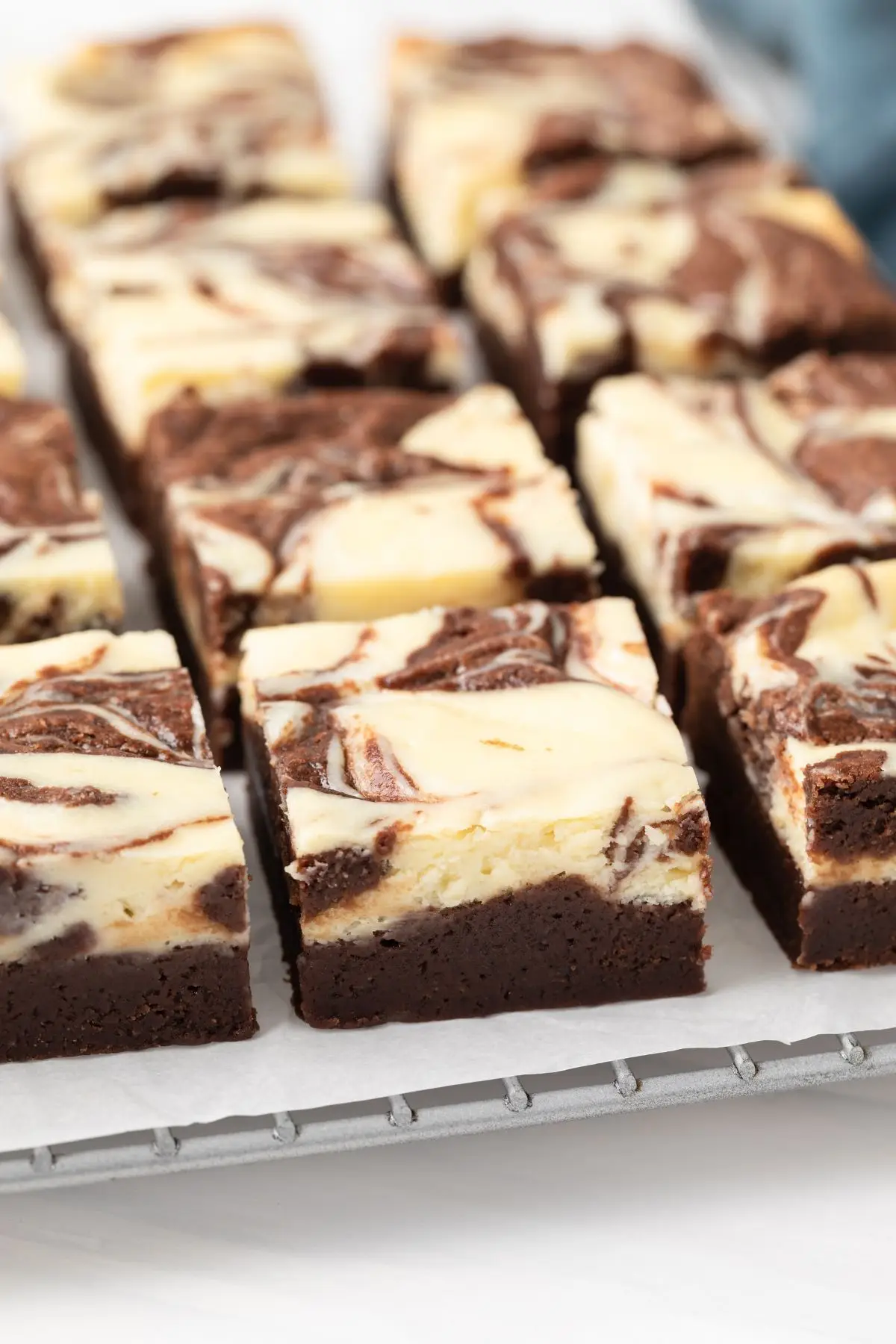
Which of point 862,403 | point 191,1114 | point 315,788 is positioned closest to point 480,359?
point 862,403

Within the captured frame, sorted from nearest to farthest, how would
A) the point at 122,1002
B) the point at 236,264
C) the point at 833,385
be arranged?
1. the point at 122,1002
2. the point at 833,385
3. the point at 236,264

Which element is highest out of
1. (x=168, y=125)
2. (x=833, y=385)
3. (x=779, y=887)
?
(x=168, y=125)

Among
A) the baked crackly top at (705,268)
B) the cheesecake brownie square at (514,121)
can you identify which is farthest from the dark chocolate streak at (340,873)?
the cheesecake brownie square at (514,121)

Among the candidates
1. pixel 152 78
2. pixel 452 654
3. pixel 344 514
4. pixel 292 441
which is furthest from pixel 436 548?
pixel 152 78

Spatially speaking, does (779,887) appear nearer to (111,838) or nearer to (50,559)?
(111,838)

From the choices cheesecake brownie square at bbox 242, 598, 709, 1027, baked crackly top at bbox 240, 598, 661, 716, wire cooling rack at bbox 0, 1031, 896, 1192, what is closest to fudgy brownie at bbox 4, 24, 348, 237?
baked crackly top at bbox 240, 598, 661, 716

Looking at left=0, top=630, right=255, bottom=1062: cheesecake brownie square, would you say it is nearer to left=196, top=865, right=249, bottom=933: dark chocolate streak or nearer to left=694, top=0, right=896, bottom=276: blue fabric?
left=196, top=865, right=249, bottom=933: dark chocolate streak
